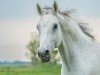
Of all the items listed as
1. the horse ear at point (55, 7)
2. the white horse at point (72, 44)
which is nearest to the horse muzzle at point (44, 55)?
the white horse at point (72, 44)

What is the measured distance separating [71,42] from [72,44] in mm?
60

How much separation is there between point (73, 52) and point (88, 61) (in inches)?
17.5

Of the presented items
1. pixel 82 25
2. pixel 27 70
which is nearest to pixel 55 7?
pixel 82 25

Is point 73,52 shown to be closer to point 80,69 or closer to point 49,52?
point 80,69

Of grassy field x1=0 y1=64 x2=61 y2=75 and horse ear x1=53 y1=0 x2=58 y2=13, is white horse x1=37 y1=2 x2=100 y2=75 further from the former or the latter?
grassy field x1=0 y1=64 x2=61 y2=75

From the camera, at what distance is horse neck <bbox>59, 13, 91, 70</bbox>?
9164 mm

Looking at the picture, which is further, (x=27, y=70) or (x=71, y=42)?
(x=27, y=70)

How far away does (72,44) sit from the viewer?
9.28 m

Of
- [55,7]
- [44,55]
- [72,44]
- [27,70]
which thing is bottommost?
[27,70]

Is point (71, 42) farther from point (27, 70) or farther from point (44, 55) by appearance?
point (27, 70)

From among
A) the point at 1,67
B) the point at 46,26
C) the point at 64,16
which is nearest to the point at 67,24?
the point at 64,16

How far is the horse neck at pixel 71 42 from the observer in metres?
9.16

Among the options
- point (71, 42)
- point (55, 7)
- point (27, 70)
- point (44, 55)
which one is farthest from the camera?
point (27, 70)

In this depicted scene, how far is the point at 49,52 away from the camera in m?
8.43
